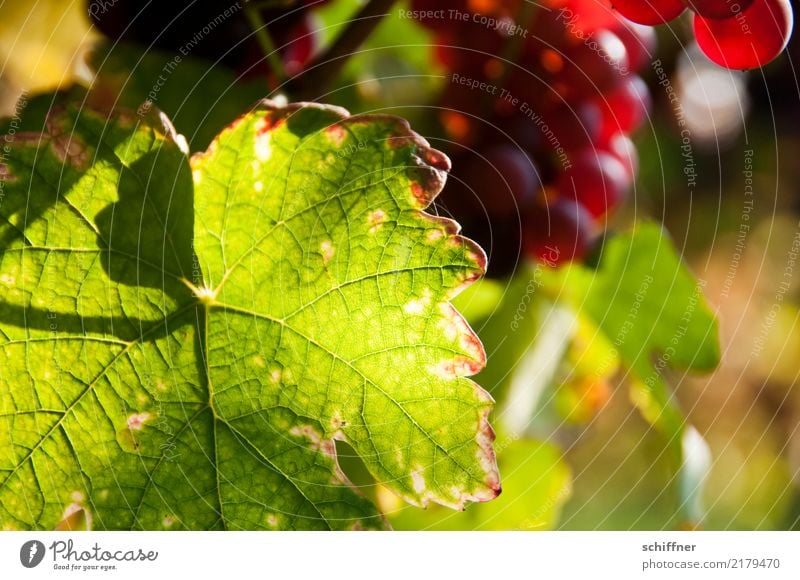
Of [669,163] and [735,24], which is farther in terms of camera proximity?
[669,163]

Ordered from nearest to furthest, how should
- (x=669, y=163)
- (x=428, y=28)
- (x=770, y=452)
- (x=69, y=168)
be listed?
(x=69, y=168) → (x=428, y=28) → (x=669, y=163) → (x=770, y=452)

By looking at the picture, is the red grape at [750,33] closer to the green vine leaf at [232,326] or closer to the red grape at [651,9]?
the red grape at [651,9]

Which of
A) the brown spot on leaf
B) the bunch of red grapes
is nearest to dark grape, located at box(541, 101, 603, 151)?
the bunch of red grapes

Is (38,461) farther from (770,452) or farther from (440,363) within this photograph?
(770,452)

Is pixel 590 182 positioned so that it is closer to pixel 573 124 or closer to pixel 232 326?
pixel 573 124

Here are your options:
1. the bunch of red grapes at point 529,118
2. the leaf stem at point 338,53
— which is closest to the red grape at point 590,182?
the bunch of red grapes at point 529,118

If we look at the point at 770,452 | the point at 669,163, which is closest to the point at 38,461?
the point at 669,163

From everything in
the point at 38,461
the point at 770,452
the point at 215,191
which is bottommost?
the point at 770,452

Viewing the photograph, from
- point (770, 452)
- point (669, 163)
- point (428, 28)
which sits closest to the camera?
point (428, 28)

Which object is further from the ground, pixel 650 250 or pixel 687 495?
Answer: pixel 650 250
